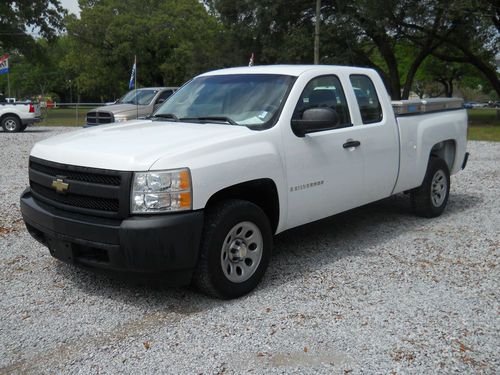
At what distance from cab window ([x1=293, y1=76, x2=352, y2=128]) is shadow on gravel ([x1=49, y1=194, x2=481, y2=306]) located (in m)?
1.33

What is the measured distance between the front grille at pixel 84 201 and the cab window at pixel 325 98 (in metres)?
1.81

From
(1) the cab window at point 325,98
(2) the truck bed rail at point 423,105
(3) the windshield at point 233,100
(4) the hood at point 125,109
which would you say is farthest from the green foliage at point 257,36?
(3) the windshield at point 233,100

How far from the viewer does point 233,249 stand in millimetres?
4422

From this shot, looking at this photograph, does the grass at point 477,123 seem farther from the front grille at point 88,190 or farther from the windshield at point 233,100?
the front grille at point 88,190

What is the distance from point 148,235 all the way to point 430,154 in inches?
175

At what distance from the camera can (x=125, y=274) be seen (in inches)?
160

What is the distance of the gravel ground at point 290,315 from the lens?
347cm

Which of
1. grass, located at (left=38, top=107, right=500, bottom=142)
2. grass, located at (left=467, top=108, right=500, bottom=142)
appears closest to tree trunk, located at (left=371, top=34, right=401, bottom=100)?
grass, located at (left=38, top=107, right=500, bottom=142)

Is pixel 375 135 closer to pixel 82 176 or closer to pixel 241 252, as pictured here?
pixel 241 252

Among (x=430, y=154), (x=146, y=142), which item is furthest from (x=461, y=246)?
(x=146, y=142)

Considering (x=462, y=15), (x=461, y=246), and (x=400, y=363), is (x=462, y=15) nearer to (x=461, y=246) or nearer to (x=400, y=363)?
(x=461, y=246)

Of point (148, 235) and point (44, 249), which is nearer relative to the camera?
point (148, 235)

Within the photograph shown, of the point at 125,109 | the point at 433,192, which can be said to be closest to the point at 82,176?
the point at 433,192

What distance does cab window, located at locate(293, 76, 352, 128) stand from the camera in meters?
5.11
